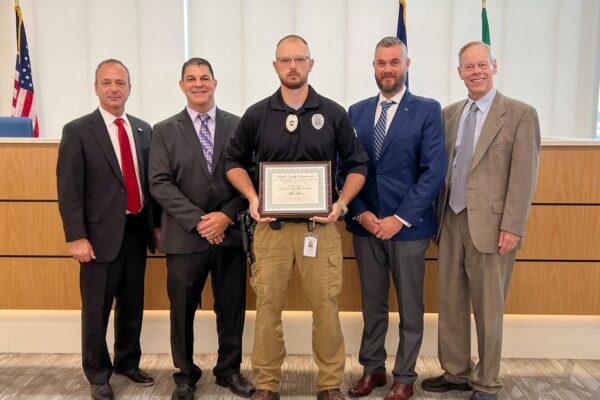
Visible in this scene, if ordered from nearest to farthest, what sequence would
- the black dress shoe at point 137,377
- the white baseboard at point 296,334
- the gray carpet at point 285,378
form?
the gray carpet at point 285,378, the black dress shoe at point 137,377, the white baseboard at point 296,334

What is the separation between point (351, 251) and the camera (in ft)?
10.6

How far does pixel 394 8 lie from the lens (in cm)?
546

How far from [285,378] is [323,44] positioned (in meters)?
3.71

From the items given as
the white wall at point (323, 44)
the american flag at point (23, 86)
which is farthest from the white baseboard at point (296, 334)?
the white wall at point (323, 44)

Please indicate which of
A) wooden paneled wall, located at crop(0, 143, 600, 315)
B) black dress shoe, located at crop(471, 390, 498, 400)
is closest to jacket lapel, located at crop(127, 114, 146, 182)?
wooden paneled wall, located at crop(0, 143, 600, 315)

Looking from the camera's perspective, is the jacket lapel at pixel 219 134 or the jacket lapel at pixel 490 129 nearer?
the jacket lapel at pixel 490 129

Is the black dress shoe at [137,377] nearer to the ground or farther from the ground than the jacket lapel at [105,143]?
nearer to the ground

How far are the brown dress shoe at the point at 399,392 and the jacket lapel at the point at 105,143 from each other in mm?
1760

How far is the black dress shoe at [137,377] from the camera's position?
2912mm

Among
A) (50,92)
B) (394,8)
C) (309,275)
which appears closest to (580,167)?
(309,275)

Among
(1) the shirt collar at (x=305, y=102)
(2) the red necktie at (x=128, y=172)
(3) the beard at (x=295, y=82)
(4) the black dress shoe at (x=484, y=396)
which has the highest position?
(3) the beard at (x=295, y=82)

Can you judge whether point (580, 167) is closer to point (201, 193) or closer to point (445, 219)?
point (445, 219)

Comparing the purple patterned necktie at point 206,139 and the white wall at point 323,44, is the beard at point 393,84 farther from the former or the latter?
the white wall at point 323,44

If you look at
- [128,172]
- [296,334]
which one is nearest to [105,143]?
[128,172]
